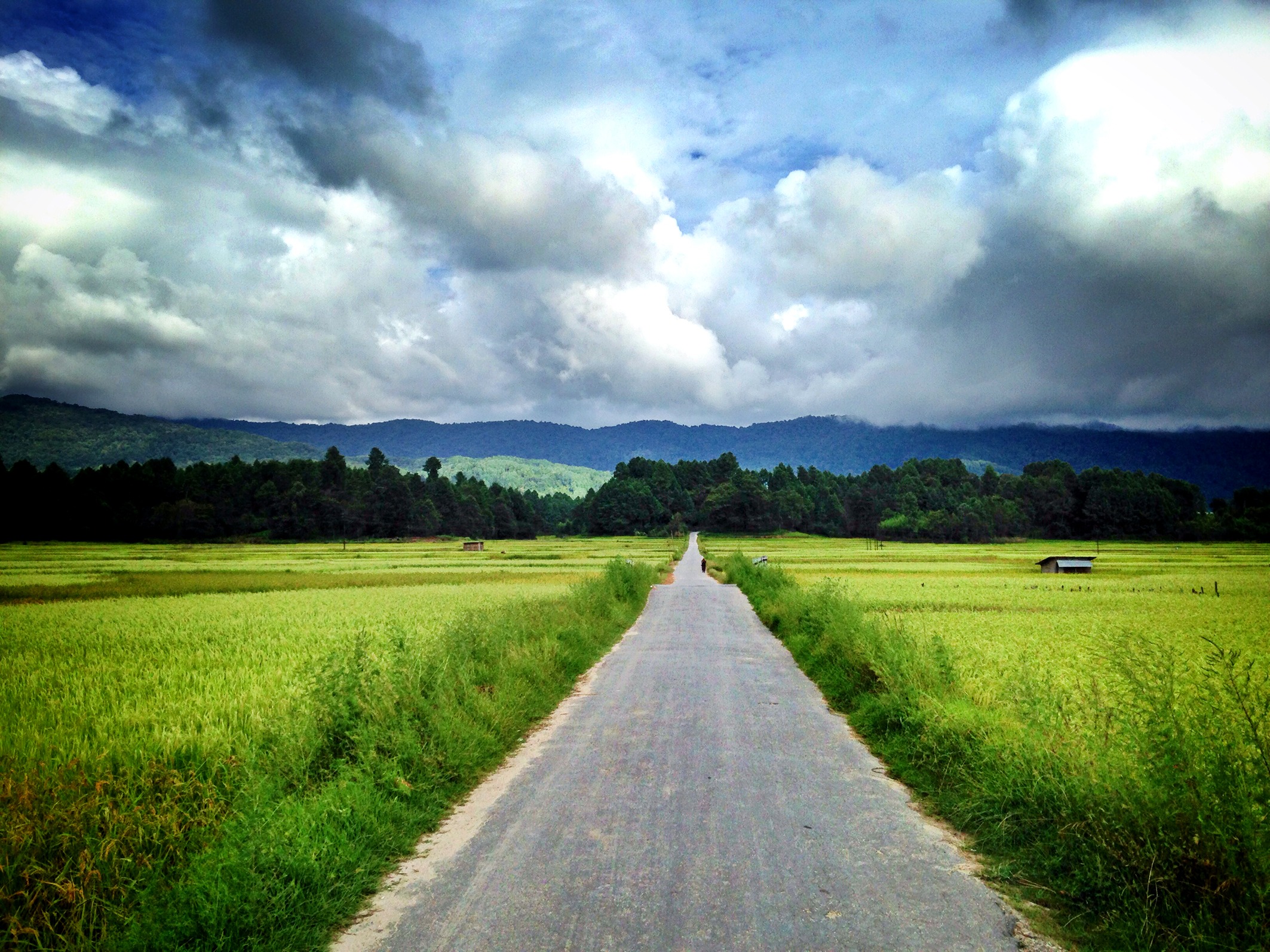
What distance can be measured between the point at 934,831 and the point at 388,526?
500 feet

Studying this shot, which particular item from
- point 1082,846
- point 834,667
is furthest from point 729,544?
point 1082,846

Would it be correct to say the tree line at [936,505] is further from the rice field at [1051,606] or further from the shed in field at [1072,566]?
the shed in field at [1072,566]

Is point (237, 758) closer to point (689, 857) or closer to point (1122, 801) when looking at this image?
point (689, 857)

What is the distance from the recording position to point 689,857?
5.69 metres

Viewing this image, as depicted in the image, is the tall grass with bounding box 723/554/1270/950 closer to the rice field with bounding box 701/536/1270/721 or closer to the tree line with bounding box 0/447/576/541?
the rice field with bounding box 701/536/1270/721

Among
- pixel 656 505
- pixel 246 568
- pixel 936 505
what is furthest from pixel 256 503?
pixel 936 505

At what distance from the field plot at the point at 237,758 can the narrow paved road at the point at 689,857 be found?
634mm

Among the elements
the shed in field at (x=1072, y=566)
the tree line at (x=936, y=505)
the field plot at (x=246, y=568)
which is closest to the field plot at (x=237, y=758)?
the field plot at (x=246, y=568)

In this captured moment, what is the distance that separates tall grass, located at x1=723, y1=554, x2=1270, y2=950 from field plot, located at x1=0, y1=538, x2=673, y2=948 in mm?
5353

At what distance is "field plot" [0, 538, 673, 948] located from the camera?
15.6 ft

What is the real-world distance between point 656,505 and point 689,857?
167187mm

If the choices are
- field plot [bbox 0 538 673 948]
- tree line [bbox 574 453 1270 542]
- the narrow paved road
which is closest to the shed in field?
field plot [bbox 0 538 673 948]

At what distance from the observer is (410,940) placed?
4.52m

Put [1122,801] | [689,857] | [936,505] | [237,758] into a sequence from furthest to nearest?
1. [936,505]
2. [237,758]
3. [689,857]
4. [1122,801]
